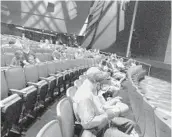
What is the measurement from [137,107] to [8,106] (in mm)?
1498

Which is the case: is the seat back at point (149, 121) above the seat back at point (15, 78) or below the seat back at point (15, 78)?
below

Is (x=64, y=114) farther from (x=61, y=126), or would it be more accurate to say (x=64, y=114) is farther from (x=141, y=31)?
(x=141, y=31)

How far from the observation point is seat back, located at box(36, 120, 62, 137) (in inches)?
39.7

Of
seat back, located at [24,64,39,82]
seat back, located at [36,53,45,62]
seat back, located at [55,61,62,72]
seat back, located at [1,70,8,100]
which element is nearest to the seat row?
seat back, located at [1,70,8,100]

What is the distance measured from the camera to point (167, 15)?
1246 centimetres

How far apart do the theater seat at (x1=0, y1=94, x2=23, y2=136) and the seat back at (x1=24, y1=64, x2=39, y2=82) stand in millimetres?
853

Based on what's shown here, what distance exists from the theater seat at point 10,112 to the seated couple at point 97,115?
72 cm

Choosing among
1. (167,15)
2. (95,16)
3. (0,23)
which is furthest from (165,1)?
(0,23)

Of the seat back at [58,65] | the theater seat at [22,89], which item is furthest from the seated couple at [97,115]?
the seat back at [58,65]

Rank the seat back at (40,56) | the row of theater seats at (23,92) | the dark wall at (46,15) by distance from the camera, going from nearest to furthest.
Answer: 1. the row of theater seats at (23,92)
2. the seat back at (40,56)
3. the dark wall at (46,15)

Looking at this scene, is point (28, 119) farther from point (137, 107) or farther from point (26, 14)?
point (26, 14)

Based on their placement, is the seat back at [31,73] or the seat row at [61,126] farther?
the seat back at [31,73]

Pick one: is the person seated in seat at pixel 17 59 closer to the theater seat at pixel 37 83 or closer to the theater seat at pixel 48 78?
the theater seat at pixel 48 78

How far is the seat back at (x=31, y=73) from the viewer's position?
3.12m
